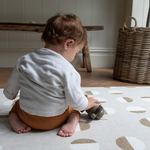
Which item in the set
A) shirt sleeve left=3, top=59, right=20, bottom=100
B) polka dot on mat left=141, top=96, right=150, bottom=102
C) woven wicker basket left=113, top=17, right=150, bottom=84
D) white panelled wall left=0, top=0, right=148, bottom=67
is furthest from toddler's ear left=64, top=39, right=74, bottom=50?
white panelled wall left=0, top=0, right=148, bottom=67

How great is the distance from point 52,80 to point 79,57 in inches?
61.3

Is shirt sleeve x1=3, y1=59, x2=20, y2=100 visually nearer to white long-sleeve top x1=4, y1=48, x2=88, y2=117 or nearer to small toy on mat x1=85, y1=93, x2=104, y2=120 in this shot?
white long-sleeve top x1=4, y1=48, x2=88, y2=117

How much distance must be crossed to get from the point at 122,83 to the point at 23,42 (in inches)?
47.9

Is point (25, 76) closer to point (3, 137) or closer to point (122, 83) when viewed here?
point (3, 137)

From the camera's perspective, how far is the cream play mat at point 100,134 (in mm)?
586

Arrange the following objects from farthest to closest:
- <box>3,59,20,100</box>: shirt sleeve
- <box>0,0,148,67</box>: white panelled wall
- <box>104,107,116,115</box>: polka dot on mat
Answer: <box>0,0,148,67</box>: white panelled wall < <box>104,107,116,115</box>: polka dot on mat < <box>3,59,20,100</box>: shirt sleeve

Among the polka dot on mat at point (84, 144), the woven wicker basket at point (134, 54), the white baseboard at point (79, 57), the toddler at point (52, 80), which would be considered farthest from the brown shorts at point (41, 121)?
the white baseboard at point (79, 57)

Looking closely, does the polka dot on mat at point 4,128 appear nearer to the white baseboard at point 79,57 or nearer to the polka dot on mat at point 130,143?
the polka dot on mat at point 130,143

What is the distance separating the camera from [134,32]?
4.50 feet

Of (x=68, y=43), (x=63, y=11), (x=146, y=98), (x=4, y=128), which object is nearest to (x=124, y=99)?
(x=146, y=98)

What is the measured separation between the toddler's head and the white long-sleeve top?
48 millimetres

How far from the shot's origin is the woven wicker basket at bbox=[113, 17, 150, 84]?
1.36 meters

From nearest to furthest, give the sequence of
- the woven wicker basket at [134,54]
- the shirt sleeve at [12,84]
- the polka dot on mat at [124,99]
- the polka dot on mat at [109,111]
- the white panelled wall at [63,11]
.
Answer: the shirt sleeve at [12,84] < the polka dot on mat at [109,111] < the polka dot on mat at [124,99] < the woven wicker basket at [134,54] < the white panelled wall at [63,11]

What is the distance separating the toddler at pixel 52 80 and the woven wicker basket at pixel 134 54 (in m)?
0.83
